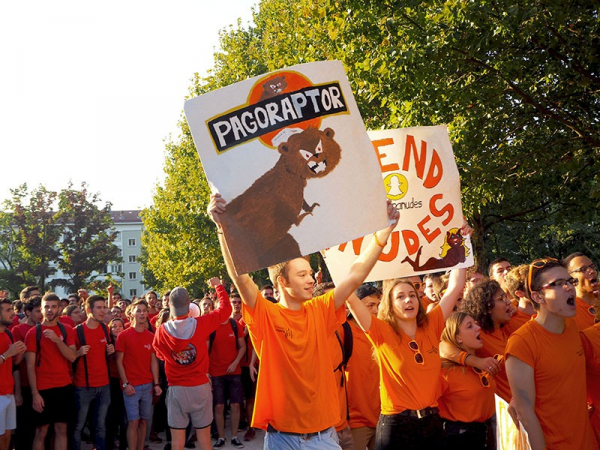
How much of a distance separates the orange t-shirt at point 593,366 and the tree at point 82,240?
56.4 meters

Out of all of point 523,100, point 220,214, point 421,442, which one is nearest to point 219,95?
point 220,214

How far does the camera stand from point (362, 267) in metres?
4.95

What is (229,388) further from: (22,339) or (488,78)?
(488,78)

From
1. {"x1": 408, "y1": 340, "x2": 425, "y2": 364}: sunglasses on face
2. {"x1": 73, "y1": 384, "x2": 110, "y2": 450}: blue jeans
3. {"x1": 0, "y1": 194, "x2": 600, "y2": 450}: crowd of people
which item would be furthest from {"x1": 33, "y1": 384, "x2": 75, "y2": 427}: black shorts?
{"x1": 408, "y1": 340, "x2": 425, "y2": 364}: sunglasses on face

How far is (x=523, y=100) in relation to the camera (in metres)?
14.3

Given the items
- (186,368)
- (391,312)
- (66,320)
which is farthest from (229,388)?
(391,312)

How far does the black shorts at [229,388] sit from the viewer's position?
11.6m

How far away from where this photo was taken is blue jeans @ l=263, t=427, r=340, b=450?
468 cm

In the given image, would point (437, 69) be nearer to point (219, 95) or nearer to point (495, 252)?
point (219, 95)

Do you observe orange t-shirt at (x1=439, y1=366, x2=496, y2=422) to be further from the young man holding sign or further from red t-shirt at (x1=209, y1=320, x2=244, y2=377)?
red t-shirt at (x1=209, y1=320, x2=244, y2=377)

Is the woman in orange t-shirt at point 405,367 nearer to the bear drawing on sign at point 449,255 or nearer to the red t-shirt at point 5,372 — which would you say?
the bear drawing on sign at point 449,255

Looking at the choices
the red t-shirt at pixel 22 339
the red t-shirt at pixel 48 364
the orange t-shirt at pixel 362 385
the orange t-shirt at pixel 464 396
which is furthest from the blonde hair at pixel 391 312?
the red t-shirt at pixel 22 339

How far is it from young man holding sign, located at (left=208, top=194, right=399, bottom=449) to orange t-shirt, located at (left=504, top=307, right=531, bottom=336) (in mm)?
2069

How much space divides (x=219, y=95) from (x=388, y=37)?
338 inches
